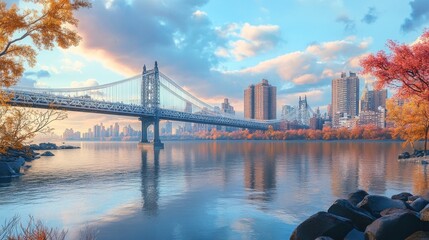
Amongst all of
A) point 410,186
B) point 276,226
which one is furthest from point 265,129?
point 276,226

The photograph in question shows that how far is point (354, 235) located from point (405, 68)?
9226 mm

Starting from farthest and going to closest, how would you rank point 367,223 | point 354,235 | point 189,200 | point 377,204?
point 189,200
point 377,204
point 367,223
point 354,235

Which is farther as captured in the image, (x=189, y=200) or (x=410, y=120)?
(x=410, y=120)

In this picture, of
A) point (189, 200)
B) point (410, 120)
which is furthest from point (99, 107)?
point (189, 200)

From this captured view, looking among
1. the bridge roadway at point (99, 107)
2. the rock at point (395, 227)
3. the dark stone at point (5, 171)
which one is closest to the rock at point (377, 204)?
the rock at point (395, 227)

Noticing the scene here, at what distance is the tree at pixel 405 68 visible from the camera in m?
15.5

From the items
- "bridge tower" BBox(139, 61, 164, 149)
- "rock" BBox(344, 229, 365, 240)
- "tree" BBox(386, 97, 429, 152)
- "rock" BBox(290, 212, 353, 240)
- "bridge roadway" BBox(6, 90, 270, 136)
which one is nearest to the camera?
"rock" BBox(290, 212, 353, 240)

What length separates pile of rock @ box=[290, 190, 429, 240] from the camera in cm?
996

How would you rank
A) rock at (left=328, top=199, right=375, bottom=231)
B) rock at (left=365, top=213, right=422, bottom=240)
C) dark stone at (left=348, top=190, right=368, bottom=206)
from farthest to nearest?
dark stone at (left=348, top=190, right=368, bottom=206) < rock at (left=328, top=199, right=375, bottom=231) < rock at (left=365, top=213, right=422, bottom=240)

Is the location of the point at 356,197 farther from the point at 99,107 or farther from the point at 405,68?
the point at 99,107

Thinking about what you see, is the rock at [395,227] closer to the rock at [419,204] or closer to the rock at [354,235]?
the rock at [354,235]

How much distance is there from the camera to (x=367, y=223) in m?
11.6

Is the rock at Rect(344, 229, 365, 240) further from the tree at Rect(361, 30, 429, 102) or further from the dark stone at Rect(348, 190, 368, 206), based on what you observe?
the tree at Rect(361, 30, 429, 102)

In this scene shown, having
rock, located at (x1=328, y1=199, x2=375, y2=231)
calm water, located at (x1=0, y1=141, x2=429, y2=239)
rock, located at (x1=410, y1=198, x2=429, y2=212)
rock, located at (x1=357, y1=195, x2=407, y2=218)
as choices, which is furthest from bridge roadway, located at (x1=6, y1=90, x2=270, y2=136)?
rock, located at (x1=410, y1=198, x2=429, y2=212)
